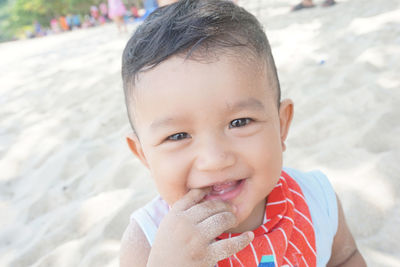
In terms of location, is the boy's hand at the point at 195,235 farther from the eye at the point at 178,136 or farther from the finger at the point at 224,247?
the eye at the point at 178,136

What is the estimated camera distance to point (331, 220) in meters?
1.30

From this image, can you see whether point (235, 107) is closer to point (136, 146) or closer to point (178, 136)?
point (178, 136)

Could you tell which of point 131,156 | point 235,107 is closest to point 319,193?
point 235,107

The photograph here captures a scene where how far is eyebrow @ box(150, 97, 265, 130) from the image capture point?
96 centimetres

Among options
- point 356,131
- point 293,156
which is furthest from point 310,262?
point 356,131

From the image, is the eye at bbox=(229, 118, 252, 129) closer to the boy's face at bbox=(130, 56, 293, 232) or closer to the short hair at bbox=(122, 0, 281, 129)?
the boy's face at bbox=(130, 56, 293, 232)

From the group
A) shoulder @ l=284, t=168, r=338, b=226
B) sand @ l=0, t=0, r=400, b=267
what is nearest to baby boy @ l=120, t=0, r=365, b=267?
shoulder @ l=284, t=168, r=338, b=226

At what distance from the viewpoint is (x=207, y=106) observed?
938 mm

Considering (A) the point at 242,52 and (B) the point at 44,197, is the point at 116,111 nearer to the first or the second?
(B) the point at 44,197

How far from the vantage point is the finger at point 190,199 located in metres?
0.98

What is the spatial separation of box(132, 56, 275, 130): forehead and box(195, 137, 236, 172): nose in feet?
0.34

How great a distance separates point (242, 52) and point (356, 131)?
1511mm

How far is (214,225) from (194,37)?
1.80 ft

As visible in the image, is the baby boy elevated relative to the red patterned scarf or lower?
elevated
